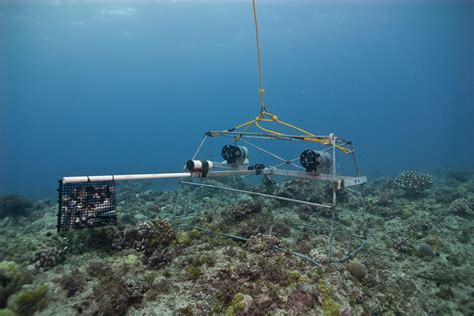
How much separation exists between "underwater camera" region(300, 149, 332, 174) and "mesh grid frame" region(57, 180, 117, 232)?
580 cm

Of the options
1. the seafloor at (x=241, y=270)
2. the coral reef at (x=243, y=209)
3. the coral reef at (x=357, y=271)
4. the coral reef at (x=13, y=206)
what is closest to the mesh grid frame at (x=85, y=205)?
the seafloor at (x=241, y=270)

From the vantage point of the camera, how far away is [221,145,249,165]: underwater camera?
9.79m

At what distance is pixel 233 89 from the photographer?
18512 centimetres

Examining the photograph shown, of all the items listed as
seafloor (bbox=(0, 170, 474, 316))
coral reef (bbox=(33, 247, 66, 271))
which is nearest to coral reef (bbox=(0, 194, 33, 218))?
seafloor (bbox=(0, 170, 474, 316))

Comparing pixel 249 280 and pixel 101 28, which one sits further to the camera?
pixel 101 28

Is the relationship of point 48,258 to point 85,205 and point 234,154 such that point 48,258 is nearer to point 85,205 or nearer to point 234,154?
point 85,205

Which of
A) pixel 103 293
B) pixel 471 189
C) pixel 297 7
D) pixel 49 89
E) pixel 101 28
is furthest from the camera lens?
pixel 49 89

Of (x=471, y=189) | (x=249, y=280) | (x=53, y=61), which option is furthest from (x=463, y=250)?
(x=53, y=61)

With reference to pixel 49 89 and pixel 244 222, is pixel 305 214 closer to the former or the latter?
pixel 244 222

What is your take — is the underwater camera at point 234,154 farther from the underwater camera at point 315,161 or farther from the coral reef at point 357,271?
the coral reef at point 357,271

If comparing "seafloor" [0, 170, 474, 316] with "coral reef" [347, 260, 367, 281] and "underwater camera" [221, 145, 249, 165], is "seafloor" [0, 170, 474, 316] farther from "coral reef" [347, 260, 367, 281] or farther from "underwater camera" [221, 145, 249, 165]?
"underwater camera" [221, 145, 249, 165]

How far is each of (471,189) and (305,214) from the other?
722 inches

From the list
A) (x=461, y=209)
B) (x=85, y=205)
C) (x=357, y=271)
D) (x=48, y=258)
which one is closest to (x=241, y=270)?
(x=357, y=271)

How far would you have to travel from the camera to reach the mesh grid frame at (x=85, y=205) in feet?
16.3
